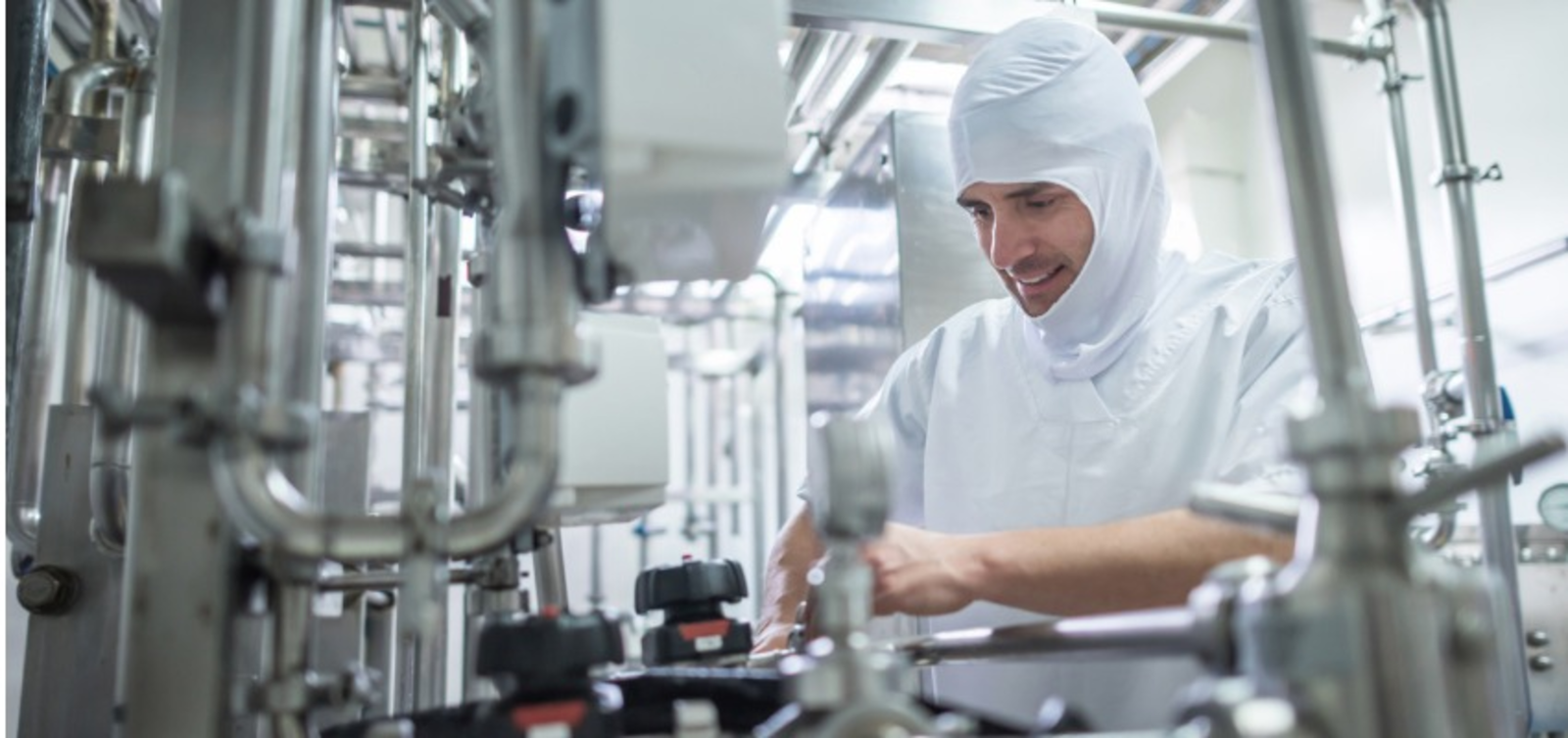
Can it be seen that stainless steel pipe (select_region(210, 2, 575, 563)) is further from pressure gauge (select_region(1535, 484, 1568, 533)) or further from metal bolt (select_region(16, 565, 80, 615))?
pressure gauge (select_region(1535, 484, 1568, 533))

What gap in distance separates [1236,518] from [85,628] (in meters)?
0.98

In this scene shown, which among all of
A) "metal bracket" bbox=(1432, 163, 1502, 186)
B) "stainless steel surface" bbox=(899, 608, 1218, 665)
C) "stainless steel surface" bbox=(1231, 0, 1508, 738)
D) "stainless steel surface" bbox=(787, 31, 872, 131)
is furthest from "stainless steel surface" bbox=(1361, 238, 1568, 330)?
"stainless steel surface" bbox=(1231, 0, 1508, 738)

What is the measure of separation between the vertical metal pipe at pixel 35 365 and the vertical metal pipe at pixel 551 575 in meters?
0.64

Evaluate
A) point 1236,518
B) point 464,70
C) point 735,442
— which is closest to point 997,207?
point 464,70

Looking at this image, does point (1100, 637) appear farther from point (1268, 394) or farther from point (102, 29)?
point (102, 29)

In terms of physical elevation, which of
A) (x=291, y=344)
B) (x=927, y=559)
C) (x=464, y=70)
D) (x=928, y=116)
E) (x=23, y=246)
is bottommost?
(x=927, y=559)

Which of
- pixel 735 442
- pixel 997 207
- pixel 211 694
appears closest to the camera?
pixel 211 694

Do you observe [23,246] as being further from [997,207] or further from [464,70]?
[997,207]

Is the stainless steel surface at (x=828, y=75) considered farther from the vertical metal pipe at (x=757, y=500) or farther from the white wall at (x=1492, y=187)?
the vertical metal pipe at (x=757, y=500)

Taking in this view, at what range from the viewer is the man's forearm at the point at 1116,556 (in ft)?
2.55

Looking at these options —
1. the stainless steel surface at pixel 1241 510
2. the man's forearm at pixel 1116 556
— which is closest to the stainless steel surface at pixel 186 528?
the stainless steel surface at pixel 1241 510

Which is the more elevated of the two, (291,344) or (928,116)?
(928,116)

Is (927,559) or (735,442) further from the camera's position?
(735,442)

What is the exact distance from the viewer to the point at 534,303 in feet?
1.32
